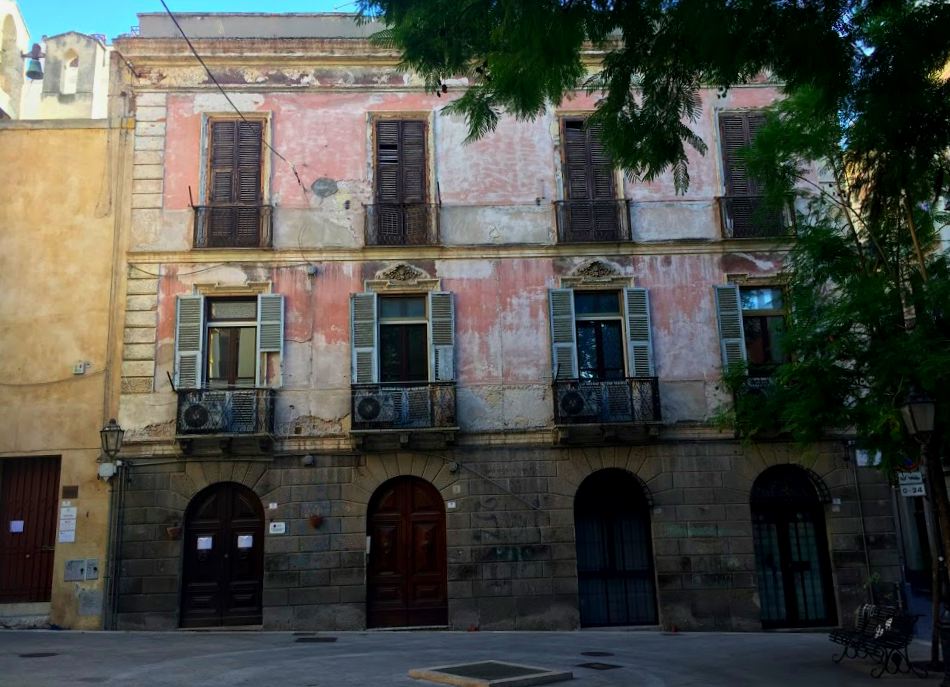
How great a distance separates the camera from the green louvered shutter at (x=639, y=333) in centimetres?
1706

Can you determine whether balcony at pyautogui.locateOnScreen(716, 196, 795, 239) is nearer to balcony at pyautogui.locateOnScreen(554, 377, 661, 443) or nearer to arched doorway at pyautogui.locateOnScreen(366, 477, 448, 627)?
balcony at pyautogui.locateOnScreen(554, 377, 661, 443)

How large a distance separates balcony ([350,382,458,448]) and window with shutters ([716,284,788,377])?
5470 millimetres

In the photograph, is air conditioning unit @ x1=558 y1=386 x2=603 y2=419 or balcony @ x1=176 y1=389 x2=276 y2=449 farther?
air conditioning unit @ x1=558 y1=386 x2=603 y2=419

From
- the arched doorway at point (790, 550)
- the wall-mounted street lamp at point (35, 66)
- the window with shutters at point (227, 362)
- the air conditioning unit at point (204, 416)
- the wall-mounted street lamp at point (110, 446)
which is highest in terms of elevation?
the wall-mounted street lamp at point (35, 66)

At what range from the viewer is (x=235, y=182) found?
695 inches

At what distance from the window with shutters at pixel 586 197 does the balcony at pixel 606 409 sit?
2977mm

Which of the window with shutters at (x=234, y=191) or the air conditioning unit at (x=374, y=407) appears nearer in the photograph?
the air conditioning unit at (x=374, y=407)

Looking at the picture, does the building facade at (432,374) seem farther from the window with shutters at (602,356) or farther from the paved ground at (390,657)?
the paved ground at (390,657)

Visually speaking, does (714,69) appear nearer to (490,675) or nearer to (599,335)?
(490,675)

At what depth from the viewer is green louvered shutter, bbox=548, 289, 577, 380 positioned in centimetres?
1703

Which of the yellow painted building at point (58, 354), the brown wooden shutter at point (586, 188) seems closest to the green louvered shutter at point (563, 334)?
the brown wooden shutter at point (586, 188)

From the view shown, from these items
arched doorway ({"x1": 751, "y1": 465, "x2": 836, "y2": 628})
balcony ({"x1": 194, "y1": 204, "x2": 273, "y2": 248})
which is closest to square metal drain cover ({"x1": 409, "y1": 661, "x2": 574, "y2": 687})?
arched doorway ({"x1": 751, "y1": 465, "x2": 836, "y2": 628})

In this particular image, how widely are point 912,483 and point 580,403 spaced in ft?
19.2

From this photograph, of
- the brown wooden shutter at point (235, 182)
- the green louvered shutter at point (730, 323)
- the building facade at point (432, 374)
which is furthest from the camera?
the brown wooden shutter at point (235, 182)
